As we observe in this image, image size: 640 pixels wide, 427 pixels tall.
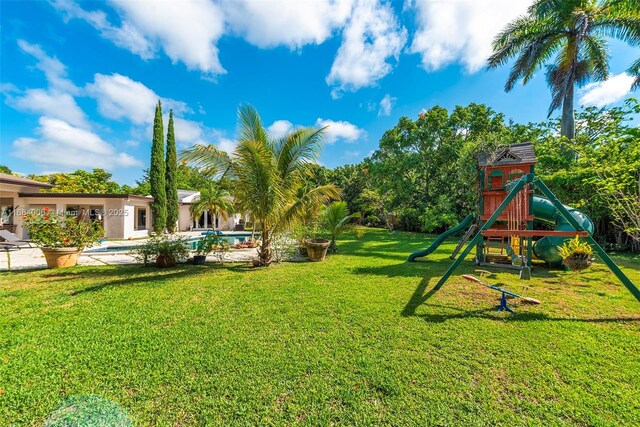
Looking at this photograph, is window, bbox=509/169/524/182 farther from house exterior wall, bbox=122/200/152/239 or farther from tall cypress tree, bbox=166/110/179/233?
tall cypress tree, bbox=166/110/179/233

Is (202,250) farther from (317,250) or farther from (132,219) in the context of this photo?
(132,219)

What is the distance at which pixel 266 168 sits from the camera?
736 cm

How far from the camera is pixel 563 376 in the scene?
2.76m

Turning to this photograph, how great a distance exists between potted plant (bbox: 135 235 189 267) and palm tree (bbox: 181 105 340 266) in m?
2.83

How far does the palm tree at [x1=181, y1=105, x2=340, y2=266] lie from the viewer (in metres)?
7.34

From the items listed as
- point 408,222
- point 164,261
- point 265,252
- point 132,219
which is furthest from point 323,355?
point 408,222

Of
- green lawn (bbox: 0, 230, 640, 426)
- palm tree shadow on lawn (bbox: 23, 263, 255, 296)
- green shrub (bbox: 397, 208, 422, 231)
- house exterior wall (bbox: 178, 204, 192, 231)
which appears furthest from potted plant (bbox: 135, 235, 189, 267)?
green shrub (bbox: 397, 208, 422, 231)

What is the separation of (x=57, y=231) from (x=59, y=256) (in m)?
0.80

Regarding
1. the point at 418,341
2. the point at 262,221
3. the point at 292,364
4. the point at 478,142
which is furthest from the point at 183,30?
the point at 478,142

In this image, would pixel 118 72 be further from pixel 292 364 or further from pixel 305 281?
pixel 292 364

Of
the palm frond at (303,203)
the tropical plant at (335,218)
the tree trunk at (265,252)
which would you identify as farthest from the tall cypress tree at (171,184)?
the palm frond at (303,203)

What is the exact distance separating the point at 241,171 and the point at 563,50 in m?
18.7

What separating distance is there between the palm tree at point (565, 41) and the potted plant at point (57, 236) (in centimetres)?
2211

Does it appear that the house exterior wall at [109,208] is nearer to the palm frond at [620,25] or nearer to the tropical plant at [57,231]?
the tropical plant at [57,231]
